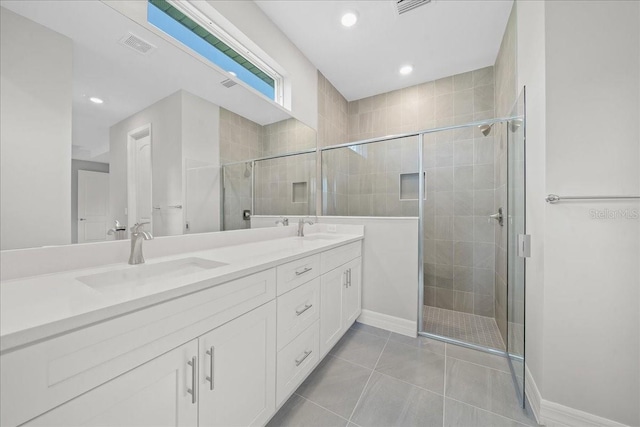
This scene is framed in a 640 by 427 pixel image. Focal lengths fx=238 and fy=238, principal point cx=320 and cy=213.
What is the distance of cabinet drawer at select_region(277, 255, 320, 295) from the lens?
1163 millimetres

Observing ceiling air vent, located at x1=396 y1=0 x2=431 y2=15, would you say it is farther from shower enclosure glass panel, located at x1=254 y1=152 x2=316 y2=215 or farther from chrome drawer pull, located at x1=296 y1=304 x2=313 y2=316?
chrome drawer pull, located at x1=296 y1=304 x2=313 y2=316

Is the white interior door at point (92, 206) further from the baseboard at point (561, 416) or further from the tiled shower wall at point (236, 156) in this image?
the baseboard at point (561, 416)

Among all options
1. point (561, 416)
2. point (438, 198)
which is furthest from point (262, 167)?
point (561, 416)

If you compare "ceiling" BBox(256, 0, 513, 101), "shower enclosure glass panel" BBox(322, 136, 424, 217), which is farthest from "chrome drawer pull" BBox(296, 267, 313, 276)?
"ceiling" BBox(256, 0, 513, 101)

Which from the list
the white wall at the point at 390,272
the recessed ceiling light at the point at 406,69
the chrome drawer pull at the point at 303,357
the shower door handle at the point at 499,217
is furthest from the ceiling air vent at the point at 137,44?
the shower door handle at the point at 499,217

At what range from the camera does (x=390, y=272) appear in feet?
7.09

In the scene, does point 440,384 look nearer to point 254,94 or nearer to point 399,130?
point 254,94

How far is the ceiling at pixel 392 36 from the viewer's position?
1895 millimetres

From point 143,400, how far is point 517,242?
1868 mm

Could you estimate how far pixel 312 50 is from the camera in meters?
2.38

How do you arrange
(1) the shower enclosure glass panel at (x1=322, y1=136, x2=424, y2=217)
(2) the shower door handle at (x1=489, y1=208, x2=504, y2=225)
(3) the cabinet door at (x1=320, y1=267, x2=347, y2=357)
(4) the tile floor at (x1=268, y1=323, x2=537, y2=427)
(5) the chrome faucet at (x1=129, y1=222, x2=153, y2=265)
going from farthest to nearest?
(1) the shower enclosure glass panel at (x1=322, y1=136, x2=424, y2=217) < (2) the shower door handle at (x1=489, y1=208, x2=504, y2=225) < (3) the cabinet door at (x1=320, y1=267, x2=347, y2=357) < (4) the tile floor at (x1=268, y1=323, x2=537, y2=427) < (5) the chrome faucet at (x1=129, y1=222, x2=153, y2=265)

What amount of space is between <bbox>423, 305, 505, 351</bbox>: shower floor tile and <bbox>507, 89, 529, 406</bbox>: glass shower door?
0.35 m

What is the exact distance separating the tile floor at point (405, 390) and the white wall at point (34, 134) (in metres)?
1.32

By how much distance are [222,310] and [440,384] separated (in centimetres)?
145
